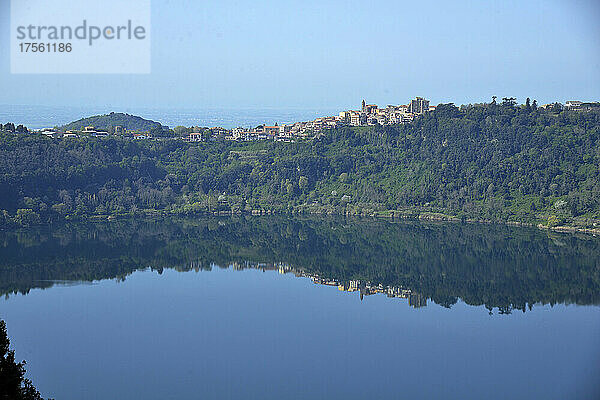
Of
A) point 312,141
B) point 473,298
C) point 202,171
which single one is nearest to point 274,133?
point 312,141

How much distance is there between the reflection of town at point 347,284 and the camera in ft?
94.0

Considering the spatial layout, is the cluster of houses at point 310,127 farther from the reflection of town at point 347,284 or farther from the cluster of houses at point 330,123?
the reflection of town at point 347,284

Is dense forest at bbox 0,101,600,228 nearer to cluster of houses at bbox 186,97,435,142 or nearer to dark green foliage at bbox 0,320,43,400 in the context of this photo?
cluster of houses at bbox 186,97,435,142

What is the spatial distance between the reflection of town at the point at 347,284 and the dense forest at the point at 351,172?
1867cm

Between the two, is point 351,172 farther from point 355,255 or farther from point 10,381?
point 10,381

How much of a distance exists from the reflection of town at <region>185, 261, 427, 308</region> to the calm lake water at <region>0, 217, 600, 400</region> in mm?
101

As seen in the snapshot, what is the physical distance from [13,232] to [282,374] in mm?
29505

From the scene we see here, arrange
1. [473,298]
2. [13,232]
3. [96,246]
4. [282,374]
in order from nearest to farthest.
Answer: [282,374] → [473,298] → [96,246] → [13,232]

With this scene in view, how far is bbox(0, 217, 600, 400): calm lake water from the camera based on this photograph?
62.5ft

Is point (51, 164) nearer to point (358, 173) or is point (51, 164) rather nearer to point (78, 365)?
point (358, 173)

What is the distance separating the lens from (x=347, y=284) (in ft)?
102

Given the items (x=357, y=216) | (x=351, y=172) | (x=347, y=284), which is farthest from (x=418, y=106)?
(x=347, y=284)

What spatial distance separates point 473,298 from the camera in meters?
28.4

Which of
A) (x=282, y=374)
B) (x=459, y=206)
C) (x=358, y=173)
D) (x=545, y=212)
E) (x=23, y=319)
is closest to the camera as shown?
(x=282, y=374)
